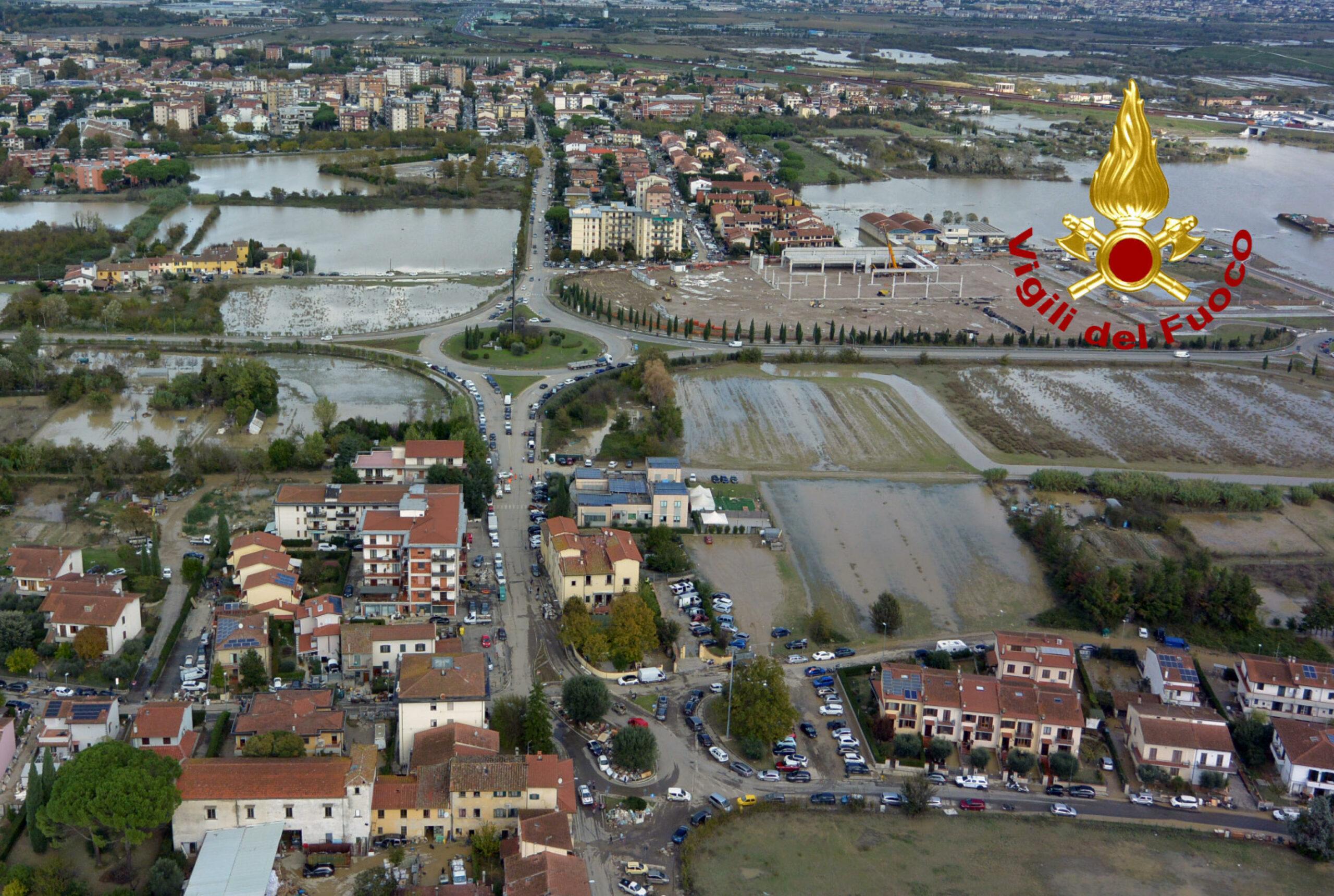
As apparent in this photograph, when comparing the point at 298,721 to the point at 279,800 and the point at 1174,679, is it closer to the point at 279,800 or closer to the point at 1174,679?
the point at 279,800

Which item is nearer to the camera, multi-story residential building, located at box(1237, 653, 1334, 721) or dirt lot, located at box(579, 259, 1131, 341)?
multi-story residential building, located at box(1237, 653, 1334, 721)

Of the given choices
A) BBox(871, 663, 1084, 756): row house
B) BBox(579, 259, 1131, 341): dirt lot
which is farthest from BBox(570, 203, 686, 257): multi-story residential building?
BBox(871, 663, 1084, 756): row house

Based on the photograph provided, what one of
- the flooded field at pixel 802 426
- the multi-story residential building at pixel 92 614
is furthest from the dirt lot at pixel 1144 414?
the multi-story residential building at pixel 92 614

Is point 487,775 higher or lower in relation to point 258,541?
lower

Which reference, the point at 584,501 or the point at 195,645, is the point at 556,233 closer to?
the point at 584,501

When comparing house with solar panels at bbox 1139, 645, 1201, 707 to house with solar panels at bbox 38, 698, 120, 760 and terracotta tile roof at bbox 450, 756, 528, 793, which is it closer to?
terracotta tile roof at bbox 450, 756, 528, 793

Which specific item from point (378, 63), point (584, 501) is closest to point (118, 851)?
point (584, 501)

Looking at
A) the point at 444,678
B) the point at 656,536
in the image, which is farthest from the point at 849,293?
the point at 444,678
